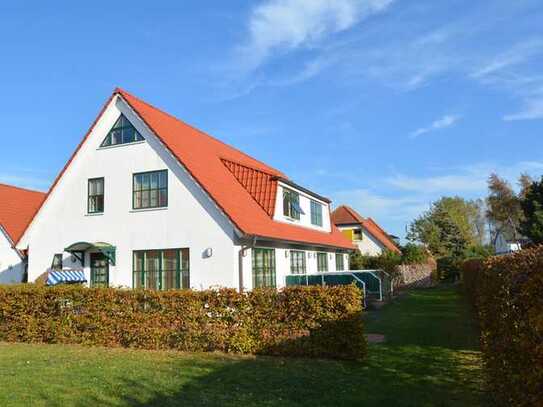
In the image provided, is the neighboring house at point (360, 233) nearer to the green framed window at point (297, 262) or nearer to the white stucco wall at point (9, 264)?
the green framed window at point (297, 262)

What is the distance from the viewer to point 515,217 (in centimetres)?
6794

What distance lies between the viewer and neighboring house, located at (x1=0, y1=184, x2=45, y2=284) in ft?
82.8

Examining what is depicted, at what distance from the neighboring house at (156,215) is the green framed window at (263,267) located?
4cm

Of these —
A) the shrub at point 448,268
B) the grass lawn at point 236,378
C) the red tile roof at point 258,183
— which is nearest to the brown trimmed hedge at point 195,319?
the grass lawn at point 236,378

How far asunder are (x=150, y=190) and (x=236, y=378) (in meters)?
11.4

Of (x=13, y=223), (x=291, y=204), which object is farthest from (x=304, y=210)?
(x=13, y=223)

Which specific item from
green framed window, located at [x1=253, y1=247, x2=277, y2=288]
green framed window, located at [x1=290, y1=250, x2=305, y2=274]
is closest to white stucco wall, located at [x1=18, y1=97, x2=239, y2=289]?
green framed window, located at [x1=253, y1=247, x2=277, y2=288]

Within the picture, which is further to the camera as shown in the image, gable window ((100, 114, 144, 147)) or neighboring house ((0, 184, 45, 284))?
neighboring house ((0, 184, 45, 284))

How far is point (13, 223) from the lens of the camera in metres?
28.8

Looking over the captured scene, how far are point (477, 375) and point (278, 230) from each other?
11.3 metres

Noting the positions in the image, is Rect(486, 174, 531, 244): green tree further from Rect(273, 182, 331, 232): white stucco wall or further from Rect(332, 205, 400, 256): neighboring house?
Rect(273, 182, 331, 232): white stucco wall

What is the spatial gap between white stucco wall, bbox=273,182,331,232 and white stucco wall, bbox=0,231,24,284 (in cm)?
1325

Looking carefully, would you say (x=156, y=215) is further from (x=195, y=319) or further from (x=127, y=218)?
(x=195, y=319)

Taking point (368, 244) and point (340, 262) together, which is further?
point (368, 244)
